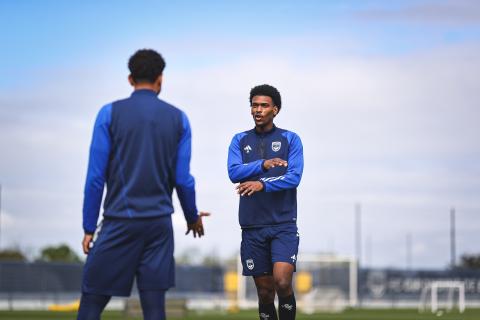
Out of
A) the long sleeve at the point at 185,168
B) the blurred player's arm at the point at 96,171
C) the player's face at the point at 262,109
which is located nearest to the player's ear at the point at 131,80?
the blurred player's arm at the point at 96,171

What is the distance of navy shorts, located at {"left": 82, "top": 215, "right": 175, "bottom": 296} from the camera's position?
6297 mm

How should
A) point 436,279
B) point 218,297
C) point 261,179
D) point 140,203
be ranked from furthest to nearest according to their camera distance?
point 436,279
point 218,297
point 261,179
point 140,203

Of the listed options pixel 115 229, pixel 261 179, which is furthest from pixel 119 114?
pixel 261 179

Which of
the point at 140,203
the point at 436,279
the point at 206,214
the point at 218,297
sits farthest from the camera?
the point at 436,279

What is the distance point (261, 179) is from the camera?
377 inches

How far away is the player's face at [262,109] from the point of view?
10.0 meters

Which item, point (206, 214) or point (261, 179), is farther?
point (261, 179)

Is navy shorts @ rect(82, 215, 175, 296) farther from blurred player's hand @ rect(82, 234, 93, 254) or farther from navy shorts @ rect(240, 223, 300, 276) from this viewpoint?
navy shorts @ rect(240, 223, 300, 276)

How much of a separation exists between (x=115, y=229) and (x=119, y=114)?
705 mm

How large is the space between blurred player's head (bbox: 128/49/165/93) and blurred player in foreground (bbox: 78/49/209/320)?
0.13 meters

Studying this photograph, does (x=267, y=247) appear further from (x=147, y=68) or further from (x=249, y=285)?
(x=249, y=285)

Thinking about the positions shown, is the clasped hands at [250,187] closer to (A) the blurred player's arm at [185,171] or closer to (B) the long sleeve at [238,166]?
(B) the long sleeve at [238,166]

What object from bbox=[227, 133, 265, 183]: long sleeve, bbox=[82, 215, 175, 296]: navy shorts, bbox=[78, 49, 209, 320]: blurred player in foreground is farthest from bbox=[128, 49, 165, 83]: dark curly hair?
bbox=[227, 133, 265, 183]: long sleeve

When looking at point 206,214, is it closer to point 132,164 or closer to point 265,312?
point 132,164
